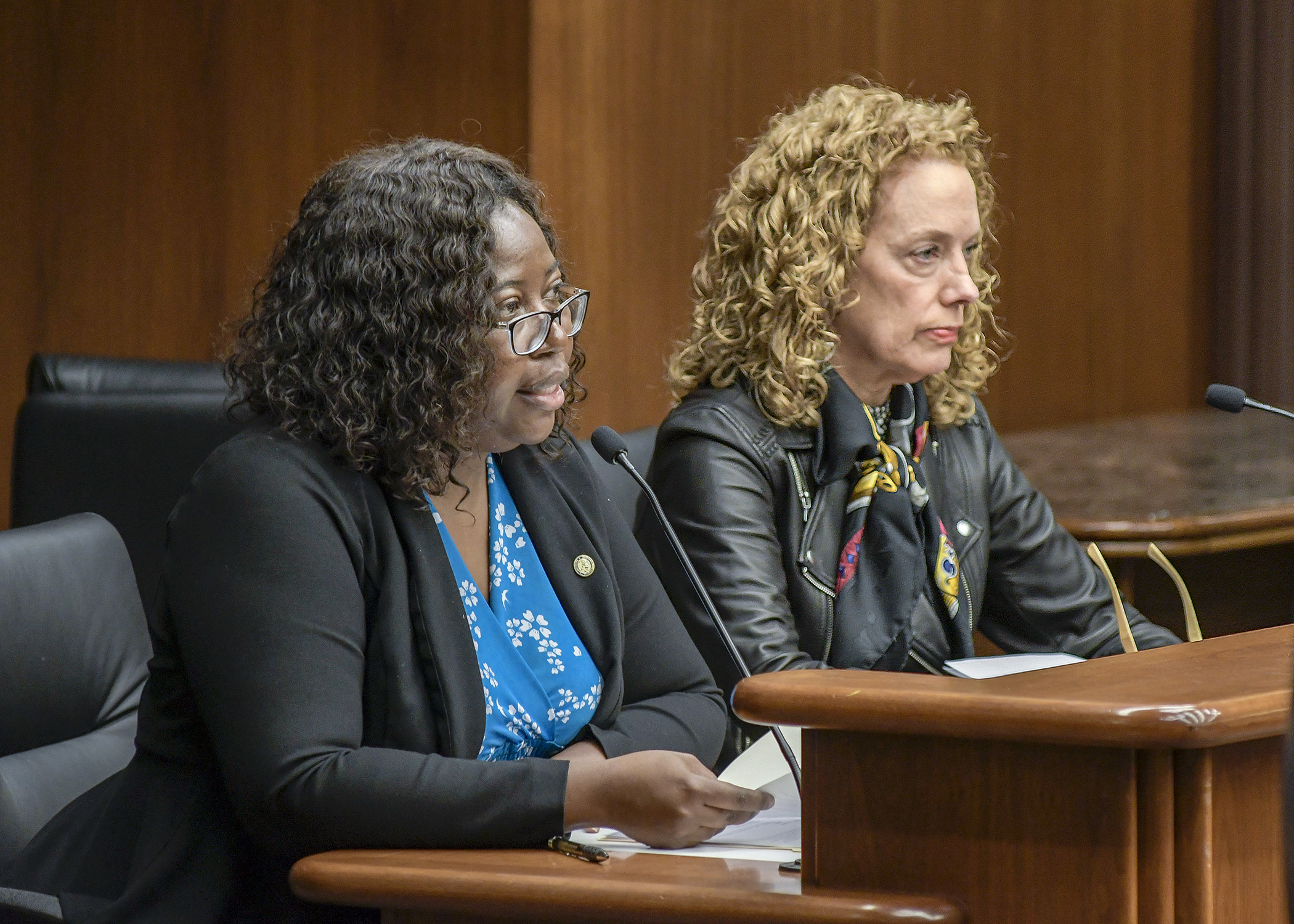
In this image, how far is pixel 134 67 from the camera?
3977 mm

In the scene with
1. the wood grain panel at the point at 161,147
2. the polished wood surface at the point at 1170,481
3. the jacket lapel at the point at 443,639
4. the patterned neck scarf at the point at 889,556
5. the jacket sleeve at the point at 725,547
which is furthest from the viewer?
the wood grain panel at the point at 161,147

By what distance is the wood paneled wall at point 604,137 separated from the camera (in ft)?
10.9

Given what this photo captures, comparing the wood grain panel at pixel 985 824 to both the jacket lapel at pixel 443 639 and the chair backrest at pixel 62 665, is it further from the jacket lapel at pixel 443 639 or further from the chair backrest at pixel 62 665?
the chair backrest at pixel 62 665

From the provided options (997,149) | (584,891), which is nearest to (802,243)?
(584,891)

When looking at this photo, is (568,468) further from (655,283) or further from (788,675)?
(655,283)

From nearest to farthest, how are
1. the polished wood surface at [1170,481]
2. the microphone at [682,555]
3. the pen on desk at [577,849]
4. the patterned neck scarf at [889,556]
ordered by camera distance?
the pen on desk at [577,849], the microphone at [682,555], the patterned neck scarf at [889,556], the polished wood surface at [1170,481]

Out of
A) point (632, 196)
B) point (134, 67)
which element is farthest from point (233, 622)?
point (134, 67)

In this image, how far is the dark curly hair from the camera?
135cm

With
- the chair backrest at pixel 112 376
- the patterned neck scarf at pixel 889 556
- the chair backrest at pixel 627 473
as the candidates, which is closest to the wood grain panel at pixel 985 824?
the patterned neck scarf at pixel 889 556

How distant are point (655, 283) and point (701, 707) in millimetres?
2036

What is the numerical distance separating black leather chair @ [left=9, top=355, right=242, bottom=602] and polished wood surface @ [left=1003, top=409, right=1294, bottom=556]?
4.64ft

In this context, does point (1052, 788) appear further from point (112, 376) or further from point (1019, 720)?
point (112, 376)

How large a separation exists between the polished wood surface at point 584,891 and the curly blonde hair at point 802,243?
37.0 inches

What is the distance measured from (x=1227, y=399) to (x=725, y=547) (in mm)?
577
